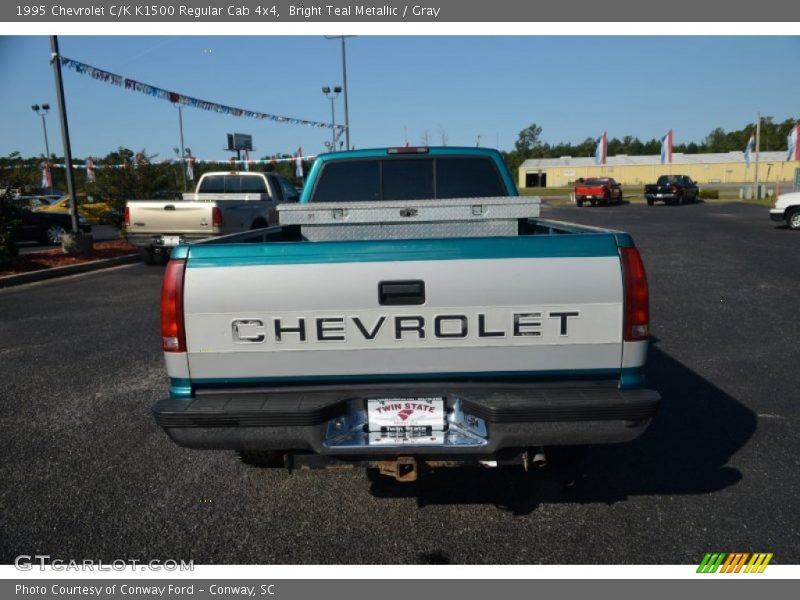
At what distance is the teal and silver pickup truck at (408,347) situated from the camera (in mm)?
2674

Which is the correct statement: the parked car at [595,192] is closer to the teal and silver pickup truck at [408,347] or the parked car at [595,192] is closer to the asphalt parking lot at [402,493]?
the asphalt parking lot at [402,493]

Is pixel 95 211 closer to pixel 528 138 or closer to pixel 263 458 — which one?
pixel 263 458

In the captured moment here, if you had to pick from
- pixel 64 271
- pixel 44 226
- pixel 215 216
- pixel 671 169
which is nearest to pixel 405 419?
pixel 215 216

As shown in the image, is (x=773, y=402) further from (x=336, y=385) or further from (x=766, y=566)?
(x=336, y=385)

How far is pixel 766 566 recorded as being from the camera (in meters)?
2.80

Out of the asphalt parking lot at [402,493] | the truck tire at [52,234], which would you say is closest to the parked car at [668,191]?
the truck tire at [52,234]

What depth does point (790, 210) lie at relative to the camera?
1855 cm

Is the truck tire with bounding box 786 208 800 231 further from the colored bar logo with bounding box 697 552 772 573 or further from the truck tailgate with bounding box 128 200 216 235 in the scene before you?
the colored bar logo with bounding box 697 552 772 573

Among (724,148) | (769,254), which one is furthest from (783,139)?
(769,254)

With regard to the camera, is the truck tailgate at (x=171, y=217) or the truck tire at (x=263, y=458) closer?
the truck tire at (x=263, y=458)

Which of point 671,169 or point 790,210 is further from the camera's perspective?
point 671,169

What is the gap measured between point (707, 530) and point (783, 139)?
118039 millimetres

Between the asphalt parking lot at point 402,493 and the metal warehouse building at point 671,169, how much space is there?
279 feet

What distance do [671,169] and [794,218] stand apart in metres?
73.8
